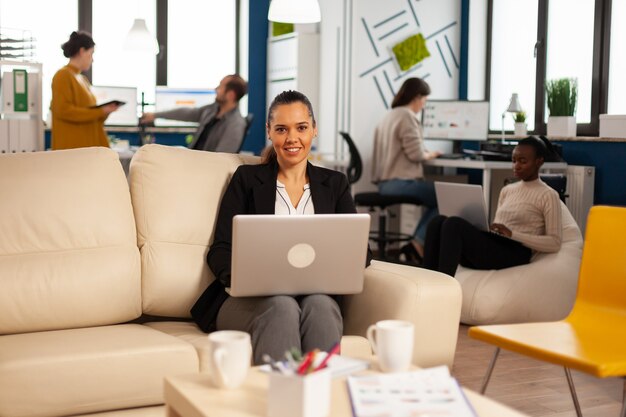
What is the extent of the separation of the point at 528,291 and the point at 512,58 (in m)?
3.27

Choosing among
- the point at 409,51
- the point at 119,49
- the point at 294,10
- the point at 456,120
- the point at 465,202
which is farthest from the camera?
the point at 119,49

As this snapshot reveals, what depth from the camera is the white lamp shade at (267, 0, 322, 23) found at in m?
5.12

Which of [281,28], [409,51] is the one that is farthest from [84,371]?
[281,28]

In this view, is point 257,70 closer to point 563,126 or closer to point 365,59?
point 365,59

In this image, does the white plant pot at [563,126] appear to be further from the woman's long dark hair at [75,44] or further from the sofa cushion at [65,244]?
the sofa cushion at [65,244]

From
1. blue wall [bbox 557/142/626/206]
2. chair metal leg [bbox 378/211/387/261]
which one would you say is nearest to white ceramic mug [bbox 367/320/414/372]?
blue wall [bbox 557/142/626/206]

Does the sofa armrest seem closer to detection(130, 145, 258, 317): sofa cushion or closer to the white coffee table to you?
detection(130, 145, 258, 317): sofa cushion

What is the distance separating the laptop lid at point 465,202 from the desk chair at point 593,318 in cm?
165

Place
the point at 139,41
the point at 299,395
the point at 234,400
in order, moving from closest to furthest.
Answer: the point at 299,395, the point at 234,400, the point at 139,41

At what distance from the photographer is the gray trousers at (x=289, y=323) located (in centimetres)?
233

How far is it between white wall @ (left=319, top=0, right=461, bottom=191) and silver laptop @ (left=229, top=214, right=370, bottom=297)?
4.63 metres

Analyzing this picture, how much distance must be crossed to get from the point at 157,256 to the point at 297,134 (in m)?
0.59

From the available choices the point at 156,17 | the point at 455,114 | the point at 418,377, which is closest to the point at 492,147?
the point at 455,114

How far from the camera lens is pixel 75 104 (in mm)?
5812
